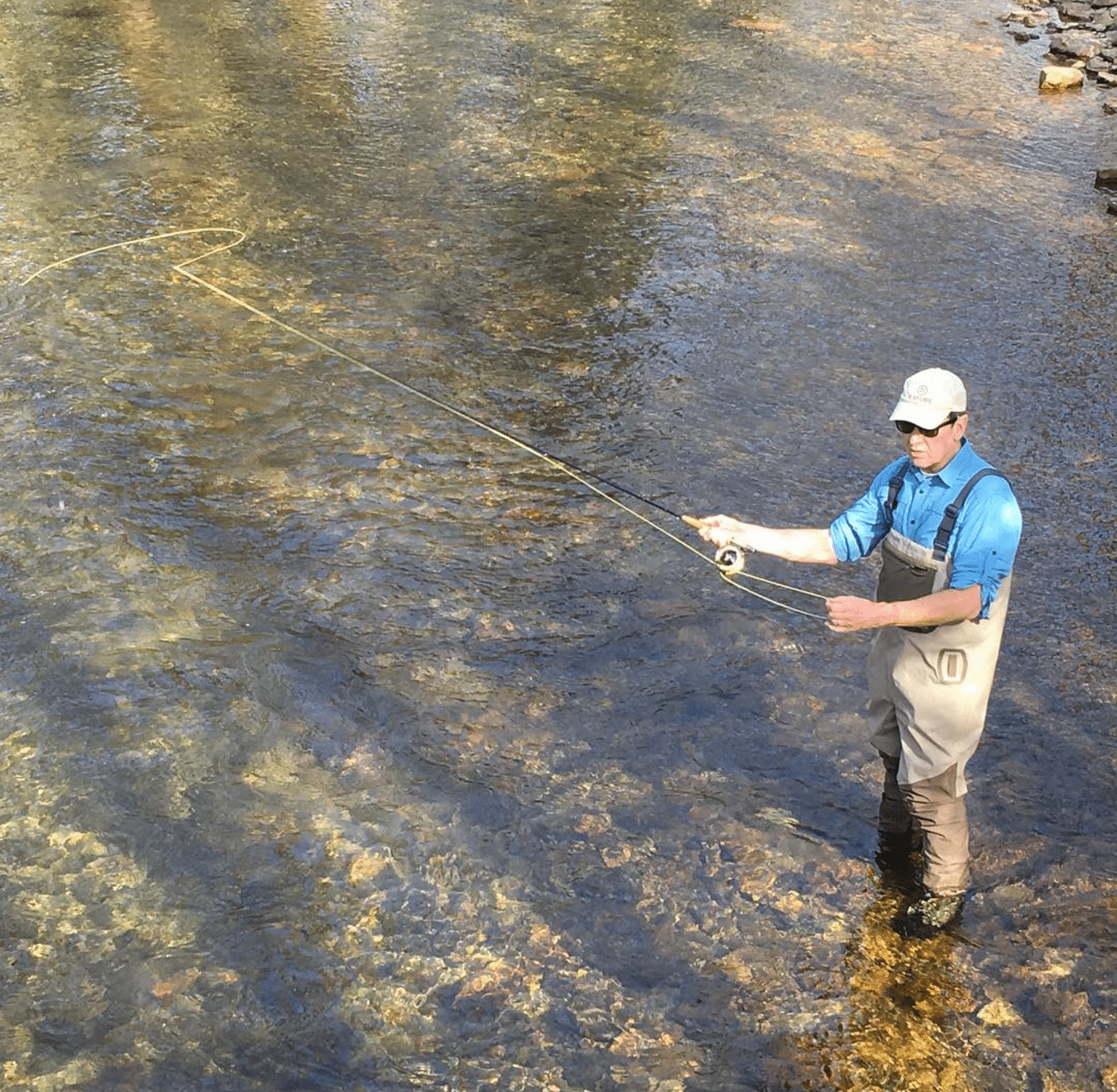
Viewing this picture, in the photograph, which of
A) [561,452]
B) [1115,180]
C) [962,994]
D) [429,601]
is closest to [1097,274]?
[1115,180]

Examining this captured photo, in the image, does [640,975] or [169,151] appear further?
[169,151]

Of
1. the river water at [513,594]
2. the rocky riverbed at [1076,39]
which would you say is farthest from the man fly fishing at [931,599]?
the rocky riverbed at [1076,39]

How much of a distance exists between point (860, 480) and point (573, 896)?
3.26 meters

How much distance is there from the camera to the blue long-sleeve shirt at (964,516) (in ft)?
12.9

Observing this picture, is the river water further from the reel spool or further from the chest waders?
the reel spool

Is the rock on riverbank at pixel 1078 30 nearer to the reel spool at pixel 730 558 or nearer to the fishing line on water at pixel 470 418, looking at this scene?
the fishing line on water at pixel 470 418

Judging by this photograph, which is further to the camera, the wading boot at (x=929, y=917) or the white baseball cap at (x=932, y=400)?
the wading boot at (x=929, y=917)

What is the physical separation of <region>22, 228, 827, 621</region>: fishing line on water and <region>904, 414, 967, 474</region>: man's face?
83cm

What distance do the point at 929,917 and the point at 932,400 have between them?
5.85 ft

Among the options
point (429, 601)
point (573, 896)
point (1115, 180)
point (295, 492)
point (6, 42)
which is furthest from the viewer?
point (6, 42)

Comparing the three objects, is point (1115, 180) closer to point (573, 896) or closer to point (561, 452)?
point (561, 452)

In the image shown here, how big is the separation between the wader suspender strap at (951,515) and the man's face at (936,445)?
0.10 metres

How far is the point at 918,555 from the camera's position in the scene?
415 cm

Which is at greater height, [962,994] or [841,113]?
[841,113]
